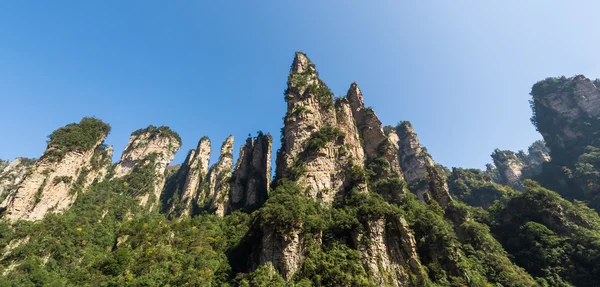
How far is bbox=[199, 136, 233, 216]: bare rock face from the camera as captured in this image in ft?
159

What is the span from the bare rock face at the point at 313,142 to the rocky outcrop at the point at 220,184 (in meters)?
12.5

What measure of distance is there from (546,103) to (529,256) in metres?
64.1

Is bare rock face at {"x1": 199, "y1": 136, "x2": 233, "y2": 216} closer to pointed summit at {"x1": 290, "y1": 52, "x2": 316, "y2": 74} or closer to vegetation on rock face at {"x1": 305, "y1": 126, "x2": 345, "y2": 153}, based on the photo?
vegetation on rock face at {"x1": 305, "y1": 126, "x2": 345, "y2": 153}

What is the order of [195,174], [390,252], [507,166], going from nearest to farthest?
1. [390,252]
2. [195,174]
3. [507,166]

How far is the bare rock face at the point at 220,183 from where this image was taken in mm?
48594

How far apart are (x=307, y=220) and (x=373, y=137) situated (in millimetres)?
28057

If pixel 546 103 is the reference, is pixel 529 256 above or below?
below

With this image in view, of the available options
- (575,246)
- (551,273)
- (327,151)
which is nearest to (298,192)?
(327,151)

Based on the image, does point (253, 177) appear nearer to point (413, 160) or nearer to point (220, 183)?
point (220, 183)

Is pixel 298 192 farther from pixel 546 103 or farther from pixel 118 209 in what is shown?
pixel 546 103

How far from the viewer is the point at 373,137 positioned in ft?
169

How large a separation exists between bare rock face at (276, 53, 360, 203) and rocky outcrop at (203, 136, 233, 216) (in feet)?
40.9

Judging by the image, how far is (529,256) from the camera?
35.2 m

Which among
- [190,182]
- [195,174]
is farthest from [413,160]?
[190,182]
